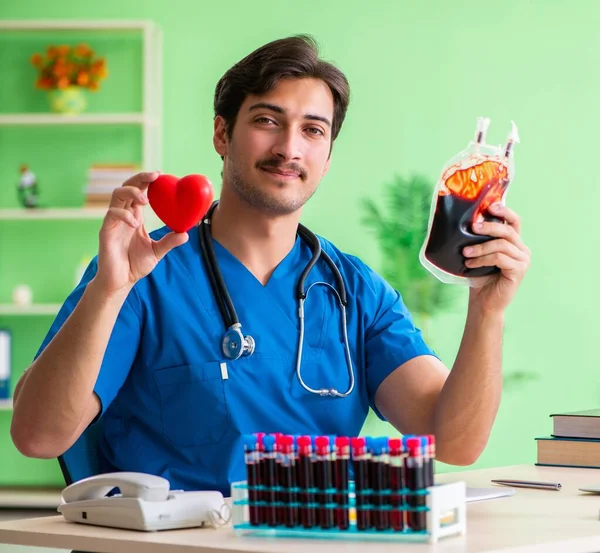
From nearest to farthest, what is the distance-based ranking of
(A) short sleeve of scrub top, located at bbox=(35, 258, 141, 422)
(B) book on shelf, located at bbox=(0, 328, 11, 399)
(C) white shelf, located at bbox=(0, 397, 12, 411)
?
(A) short sleeve of scrub top, located at bbox=(35, 258, 141, 422) < (C) white shelf, located at bbox=(0, 397, 12, 411) < (B) book on shelf, located at bbox=(0, 328, 11, 399)

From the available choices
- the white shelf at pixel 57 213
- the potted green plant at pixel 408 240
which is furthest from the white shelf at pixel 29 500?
the potted green plant at pixel 408 240

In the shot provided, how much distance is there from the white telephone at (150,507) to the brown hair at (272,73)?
0.88 metres

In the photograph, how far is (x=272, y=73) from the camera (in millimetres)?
1910

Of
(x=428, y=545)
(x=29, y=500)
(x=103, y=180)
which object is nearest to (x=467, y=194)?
(x=428, y=545)

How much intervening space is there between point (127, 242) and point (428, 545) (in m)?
0.65

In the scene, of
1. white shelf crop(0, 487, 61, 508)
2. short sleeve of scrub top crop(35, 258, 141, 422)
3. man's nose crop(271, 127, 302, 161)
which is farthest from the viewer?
white shelf crop(0, 487, 61, 508)

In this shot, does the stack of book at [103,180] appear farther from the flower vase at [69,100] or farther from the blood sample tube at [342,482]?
the blood sample tube at [342,482]

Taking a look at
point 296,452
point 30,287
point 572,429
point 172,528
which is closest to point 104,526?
point 172,528

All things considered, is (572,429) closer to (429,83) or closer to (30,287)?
(429,83)

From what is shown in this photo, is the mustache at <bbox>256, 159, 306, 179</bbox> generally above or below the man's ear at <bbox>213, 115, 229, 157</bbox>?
below

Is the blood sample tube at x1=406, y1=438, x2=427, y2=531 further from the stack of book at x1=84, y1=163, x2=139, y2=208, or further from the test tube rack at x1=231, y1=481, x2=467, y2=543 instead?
the stack of book at x1=84, y1=163, x2=139, y2=208

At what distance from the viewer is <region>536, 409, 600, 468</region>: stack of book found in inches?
75.9

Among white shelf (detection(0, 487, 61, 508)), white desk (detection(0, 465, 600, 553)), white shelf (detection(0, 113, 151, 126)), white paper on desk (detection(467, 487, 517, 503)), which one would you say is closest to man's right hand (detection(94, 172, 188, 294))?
white desk (detection(0, 465, 600, 553))

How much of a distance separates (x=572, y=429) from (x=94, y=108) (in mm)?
3369
